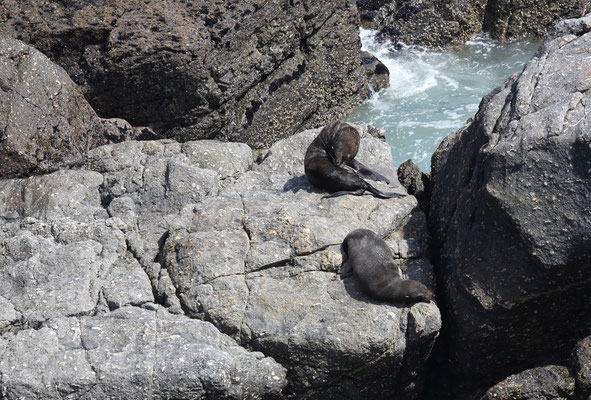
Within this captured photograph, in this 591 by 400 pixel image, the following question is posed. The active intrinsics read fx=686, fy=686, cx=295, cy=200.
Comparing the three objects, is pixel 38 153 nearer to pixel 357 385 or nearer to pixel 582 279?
pixel 357 385

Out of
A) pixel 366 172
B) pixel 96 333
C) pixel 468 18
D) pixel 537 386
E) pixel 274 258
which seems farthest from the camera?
pixel 468 18

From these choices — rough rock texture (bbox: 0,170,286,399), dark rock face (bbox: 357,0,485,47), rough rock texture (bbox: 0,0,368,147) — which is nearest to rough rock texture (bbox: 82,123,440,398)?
rough rock texture (bbox: 0,170,286,399)

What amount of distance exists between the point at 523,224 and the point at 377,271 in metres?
1.51

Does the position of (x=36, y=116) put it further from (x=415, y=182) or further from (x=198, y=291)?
(x=415, y=182)

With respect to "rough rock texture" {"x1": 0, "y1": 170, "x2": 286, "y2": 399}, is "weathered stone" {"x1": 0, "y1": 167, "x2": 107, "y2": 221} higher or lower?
higher

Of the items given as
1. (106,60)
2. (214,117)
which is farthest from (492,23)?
(106,60)

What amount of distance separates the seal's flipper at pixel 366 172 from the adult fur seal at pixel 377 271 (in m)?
1.36

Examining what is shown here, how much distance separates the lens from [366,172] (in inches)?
332

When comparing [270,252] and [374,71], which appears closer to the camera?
→ [270,252]

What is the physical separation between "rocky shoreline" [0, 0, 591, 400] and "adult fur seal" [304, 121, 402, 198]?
0.18 meters

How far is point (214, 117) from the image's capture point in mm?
10500

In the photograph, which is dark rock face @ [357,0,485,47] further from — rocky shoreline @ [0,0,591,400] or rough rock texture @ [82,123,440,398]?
rough rock texture @ [82,123,440,398]

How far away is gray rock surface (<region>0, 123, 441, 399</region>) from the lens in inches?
240

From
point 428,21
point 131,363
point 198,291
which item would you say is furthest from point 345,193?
point 428,21
